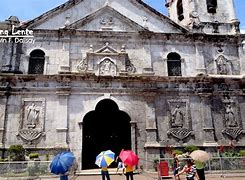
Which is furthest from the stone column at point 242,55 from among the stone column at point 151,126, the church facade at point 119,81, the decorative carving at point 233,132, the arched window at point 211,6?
the stone column at point 151,126

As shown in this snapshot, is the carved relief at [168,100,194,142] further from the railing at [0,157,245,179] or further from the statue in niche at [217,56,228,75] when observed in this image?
the statue in niche at [217,56,228,75]

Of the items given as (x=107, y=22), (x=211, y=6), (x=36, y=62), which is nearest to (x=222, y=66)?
(x=211, y=6)

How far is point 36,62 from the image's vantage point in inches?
784

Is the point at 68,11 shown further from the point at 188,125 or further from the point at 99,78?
the point at 188,125

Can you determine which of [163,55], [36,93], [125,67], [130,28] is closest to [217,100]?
[163,55]

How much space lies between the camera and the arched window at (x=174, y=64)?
21094 millimetres

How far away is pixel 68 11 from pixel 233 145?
52.7ft

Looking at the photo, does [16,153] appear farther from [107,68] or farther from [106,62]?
[106,62]

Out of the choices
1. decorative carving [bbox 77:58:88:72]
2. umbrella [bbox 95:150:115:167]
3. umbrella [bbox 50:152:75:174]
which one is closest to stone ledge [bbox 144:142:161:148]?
decorative carving [bbox 77:58:88:72]

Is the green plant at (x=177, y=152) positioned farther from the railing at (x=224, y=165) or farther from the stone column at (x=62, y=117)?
the stone column at (x=62, y=117)

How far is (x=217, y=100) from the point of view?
20.4m

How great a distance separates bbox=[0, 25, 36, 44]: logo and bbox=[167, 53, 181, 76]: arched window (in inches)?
415

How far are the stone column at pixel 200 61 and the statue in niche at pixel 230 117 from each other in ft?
11.0

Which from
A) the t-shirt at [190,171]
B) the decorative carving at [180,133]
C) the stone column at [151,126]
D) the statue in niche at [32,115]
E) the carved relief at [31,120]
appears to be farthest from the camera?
the decorative carving at [180,133]
